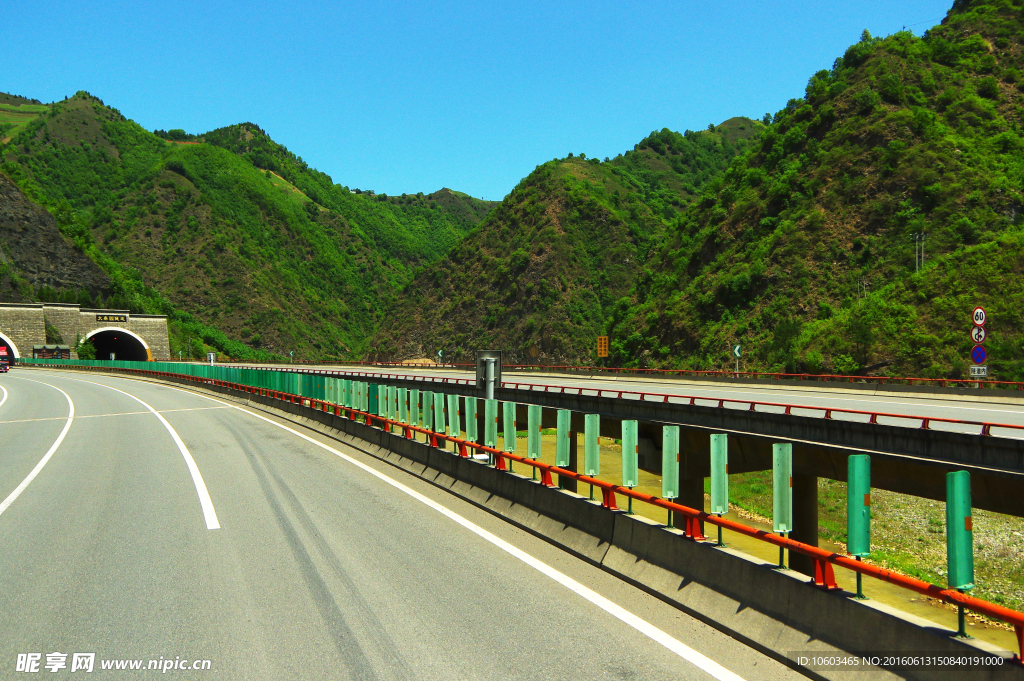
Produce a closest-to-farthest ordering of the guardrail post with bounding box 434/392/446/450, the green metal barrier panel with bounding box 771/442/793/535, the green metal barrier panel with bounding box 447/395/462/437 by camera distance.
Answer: the green metal barrier panel with bounding box 771/442/793/535, the green metal barrier panel with bounding box 447/395/462/437, the guardrail post with bounding box 434/392/446/450

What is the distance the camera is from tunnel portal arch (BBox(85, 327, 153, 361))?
10225cm

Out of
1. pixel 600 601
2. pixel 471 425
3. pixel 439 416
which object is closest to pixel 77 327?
pixel 439 416

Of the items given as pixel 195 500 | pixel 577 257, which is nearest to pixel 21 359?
pixel 577 257

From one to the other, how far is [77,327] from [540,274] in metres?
68.7

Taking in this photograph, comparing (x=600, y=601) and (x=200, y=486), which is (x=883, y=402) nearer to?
(x=200, y=486)

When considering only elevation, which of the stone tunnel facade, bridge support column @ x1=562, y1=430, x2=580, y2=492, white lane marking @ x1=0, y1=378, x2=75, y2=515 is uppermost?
the stone tunnel facade

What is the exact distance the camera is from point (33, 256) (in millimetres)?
109750

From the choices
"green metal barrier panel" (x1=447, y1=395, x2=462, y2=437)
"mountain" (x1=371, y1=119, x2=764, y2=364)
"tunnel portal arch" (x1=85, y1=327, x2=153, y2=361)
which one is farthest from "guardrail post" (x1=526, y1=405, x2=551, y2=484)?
"tunnel portal arch" (x1=85, y1=327, x2=153, y2=361)

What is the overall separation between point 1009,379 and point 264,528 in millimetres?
46588

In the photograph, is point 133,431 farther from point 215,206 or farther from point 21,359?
point 215,206

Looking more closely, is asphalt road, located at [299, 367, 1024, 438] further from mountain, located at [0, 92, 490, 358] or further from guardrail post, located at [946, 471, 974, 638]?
mountain, located at [0, 92, 490, 358]

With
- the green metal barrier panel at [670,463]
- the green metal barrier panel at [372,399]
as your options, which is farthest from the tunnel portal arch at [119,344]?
the green metal barrier panel at [670,463]

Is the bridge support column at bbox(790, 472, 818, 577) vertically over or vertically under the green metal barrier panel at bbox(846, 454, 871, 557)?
under

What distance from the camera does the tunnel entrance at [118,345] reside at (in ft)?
340
